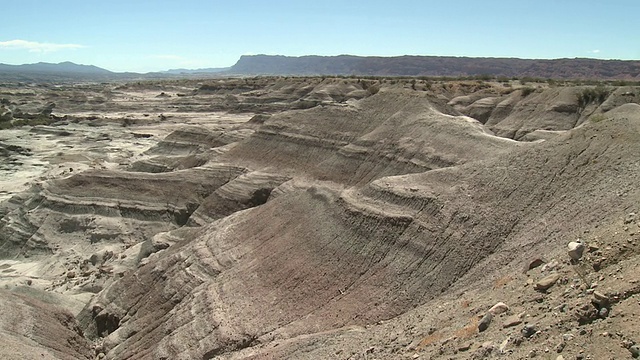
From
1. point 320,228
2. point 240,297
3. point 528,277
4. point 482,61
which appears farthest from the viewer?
point 482,61

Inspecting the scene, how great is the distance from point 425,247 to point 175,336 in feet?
27.7

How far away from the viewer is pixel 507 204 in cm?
1727

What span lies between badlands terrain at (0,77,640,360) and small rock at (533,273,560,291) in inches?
1.7

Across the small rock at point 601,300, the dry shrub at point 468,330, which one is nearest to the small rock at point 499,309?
the dry shrub at point 468,330

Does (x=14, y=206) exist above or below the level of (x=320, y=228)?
below

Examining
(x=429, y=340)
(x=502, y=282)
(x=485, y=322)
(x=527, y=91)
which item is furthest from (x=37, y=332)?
(x=527, y=91)

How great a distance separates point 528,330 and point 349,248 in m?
10.0

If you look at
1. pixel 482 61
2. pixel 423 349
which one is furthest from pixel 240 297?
pixel 482 61

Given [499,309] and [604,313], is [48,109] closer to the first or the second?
[499,309]

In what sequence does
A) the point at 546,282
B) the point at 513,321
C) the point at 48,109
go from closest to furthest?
1. the point at 513,321
2. the point at 546,282
3. the point at 48,109

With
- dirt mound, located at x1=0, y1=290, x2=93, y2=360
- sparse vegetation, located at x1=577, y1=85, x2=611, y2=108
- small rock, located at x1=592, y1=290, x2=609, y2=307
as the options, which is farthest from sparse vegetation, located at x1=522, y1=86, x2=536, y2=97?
small rock, located at x1=592, y1=290, x2=609, y2=307

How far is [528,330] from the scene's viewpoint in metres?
9.02

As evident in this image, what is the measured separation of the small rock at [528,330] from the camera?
896 cm

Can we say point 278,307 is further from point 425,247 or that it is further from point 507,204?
point 507,204
